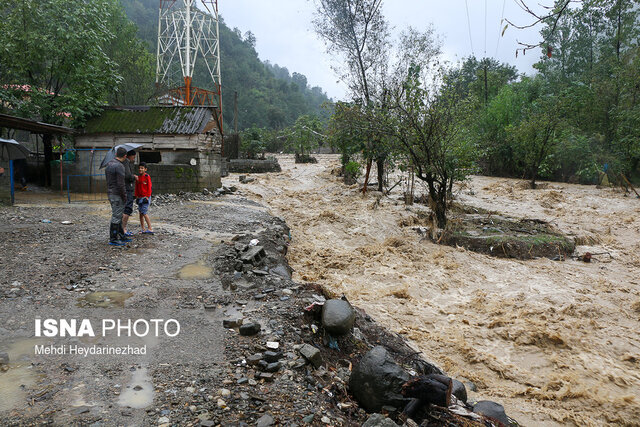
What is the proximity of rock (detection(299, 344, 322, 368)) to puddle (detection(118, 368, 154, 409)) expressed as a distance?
1379mm

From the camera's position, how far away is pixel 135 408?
115 inches

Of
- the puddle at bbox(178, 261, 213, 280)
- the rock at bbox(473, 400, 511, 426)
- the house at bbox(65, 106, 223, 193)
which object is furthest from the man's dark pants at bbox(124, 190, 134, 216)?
the house at bbox(65, 106, 223, 193)

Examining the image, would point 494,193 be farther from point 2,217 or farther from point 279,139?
point 279,139

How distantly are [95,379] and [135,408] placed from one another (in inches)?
23.0

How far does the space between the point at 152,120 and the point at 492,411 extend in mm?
16569

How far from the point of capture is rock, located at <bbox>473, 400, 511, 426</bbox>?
12.0ft

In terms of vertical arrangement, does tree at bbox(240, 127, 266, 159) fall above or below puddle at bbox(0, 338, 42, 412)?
above

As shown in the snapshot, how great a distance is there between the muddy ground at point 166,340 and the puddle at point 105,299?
0.04 feet

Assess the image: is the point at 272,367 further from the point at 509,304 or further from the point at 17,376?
the point at 509,304

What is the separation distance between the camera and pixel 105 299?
4.84 m

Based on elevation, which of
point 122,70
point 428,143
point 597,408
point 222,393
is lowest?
point 597,408

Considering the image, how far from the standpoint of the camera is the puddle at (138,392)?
2.97m

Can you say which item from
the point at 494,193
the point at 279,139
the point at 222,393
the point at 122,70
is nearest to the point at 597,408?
the point at 222,393

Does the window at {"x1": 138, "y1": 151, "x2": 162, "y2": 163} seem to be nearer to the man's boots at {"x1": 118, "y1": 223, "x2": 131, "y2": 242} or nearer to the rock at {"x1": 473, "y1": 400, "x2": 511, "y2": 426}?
the man's boots at {"x1": 118, "y1": 223, "x2": 131, "y2": 242}
